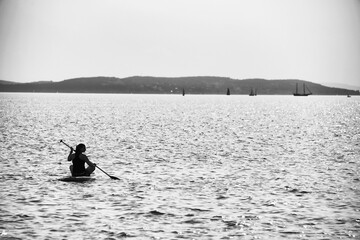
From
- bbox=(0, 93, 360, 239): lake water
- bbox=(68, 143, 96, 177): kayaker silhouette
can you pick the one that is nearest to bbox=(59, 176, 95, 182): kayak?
bbox=(68, 143, 96, 177): kayaker silhouette

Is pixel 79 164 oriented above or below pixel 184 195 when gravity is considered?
above

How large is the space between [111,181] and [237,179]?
7828 mm

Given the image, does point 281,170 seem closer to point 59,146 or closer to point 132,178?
point 132,178

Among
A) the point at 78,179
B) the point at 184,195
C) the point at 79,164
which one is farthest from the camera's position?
the point at 79,164

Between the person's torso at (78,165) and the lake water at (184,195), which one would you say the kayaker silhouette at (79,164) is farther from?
Answer: the lake water at (184,195)

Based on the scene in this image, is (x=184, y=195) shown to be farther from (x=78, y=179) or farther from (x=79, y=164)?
(x=79, y=164)

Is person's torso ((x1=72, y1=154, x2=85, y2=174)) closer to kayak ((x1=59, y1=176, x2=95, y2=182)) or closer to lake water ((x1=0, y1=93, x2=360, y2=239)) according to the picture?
kayak ((x1=59, y1=176, x2=95, y2=182))

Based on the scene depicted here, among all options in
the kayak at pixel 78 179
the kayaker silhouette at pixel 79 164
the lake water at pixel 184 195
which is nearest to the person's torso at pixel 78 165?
the kayaker silhouette at pixel 79 164

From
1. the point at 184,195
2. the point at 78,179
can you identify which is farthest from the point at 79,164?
the point at 184,195

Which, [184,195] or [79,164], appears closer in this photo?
[184,195]

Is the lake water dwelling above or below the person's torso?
A: below

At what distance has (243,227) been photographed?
2116 centimetres

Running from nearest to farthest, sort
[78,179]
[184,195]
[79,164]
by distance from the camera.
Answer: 1. [184,195]
2. [78,179]
3. [79,164]

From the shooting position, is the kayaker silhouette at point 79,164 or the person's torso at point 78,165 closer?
the kayaker silhouette at point 79,164
